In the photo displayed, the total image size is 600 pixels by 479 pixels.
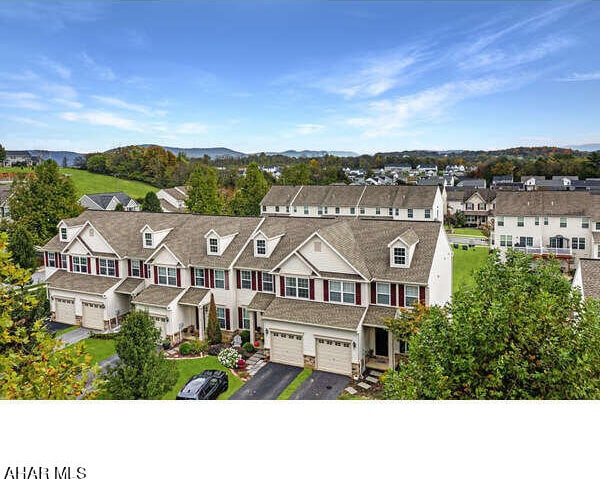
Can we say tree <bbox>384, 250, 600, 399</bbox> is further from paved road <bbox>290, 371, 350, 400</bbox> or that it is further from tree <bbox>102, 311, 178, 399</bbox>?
paved road <bbox>290, 371, 350, 400</bbox>

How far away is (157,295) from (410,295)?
9.87 metres

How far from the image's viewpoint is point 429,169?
108 metres

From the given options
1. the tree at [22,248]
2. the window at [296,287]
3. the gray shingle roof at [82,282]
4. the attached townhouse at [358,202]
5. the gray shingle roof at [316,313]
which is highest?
the attached townhouse at [358,202]

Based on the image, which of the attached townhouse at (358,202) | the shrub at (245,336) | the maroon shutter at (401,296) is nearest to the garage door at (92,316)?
the shrub at (245,336)

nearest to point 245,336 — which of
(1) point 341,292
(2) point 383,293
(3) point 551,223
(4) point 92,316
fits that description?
(1) point 341,292

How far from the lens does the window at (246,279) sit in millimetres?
17641

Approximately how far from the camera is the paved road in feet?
42.6

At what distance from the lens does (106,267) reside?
20.3m

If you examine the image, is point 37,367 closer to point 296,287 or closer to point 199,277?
point 296,287

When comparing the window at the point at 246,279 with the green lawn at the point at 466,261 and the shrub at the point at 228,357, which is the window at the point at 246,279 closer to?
the shrub at the point at 228,357

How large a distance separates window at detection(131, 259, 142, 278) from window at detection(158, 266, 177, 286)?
4.89 feet

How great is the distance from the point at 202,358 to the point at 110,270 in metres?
7.23

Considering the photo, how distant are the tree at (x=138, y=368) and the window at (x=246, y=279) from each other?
631 centimetres
